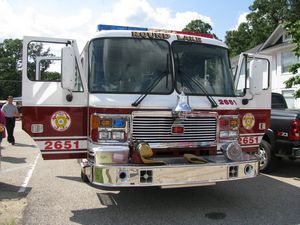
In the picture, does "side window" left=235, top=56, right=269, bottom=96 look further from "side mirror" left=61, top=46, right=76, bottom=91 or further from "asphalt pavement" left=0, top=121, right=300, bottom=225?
"side mirror" left=61, top=46, right=76, bottom=91

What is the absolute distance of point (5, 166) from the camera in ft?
32.2

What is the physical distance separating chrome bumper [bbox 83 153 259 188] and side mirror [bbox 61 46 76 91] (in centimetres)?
114

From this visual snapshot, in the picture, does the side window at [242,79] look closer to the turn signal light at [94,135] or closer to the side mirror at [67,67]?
the turn signal light at [94,135]

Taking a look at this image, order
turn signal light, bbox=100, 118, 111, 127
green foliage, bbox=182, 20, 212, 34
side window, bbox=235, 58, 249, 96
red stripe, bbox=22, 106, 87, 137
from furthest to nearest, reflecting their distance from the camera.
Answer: green foliage, bbox=182, 20, 212, 34 → side window, bbox=235, 58, 249, 96 → red stripe, bbox=22, 106, 87, 137 → turn signal light, bbox=100, 118, 111, 127

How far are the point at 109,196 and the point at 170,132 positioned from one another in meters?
1.71

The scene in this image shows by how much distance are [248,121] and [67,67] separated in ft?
10.5

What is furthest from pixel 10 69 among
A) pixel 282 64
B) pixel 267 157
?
pixel 267 157

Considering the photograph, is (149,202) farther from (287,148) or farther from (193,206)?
(287,148)

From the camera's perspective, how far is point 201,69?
667 centimetres

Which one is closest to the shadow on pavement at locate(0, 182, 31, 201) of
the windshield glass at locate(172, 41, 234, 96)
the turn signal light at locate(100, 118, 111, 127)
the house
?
the turn signal light at locate(100, 118, 111, 127)

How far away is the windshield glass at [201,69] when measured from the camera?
21.2ft

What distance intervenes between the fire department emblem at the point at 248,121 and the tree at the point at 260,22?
48234 mm

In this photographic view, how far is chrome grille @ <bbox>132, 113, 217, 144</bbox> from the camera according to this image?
5.97 m

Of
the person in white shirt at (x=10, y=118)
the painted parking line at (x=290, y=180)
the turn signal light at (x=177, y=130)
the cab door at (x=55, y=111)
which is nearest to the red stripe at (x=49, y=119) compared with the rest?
the cab door at (x=55, y=111)
